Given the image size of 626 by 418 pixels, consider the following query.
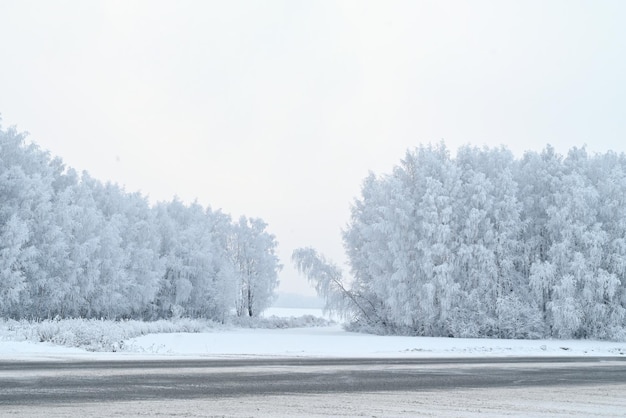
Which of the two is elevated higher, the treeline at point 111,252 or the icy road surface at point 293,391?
the treeline at point 111,252

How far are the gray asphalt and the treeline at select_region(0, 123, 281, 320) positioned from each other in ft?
103

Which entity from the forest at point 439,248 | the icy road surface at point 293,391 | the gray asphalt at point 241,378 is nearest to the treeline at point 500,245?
the forest at point 439,248

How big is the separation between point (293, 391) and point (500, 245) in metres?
42.0

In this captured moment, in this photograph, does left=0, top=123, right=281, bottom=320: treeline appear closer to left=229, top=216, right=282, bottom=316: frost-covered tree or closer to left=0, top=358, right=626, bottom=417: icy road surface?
left=229, top=216, right=282, bottom=316: frost-covered tree

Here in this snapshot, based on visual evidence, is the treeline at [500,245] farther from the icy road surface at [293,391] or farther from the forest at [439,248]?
the icy road surface at [293,391]

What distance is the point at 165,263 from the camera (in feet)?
232

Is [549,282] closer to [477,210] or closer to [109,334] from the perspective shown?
[477,210]

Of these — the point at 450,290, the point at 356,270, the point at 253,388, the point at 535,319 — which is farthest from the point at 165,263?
the point at 253,388

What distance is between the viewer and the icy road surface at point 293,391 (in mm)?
11133

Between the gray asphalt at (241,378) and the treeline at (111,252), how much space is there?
31270mm

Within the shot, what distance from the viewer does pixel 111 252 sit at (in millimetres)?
60094

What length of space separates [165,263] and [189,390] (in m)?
58.6

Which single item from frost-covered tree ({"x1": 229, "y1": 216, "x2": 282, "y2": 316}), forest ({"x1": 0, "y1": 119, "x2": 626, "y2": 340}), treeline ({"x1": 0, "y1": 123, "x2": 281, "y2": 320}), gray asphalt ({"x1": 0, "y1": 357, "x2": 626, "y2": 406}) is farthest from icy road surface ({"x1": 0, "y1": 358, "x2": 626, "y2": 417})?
frost-covered tree ({"x1": 229, "y1": 216, "x2": 282, "y2": 316})

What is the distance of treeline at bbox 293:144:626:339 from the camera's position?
49.9 meters
